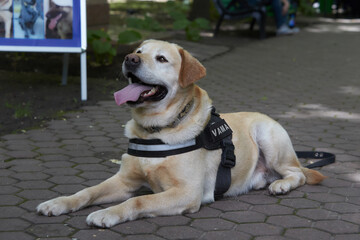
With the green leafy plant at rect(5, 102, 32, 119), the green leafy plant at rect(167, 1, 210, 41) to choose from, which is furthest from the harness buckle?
the green leafy plant at rect(167, 1, 210, 41)

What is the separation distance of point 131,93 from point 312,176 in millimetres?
1824

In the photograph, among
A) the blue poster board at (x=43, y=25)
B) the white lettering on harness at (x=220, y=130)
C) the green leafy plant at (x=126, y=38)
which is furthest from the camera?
the green leafy plant at (x=126, y=38)

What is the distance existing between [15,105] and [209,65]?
458cm

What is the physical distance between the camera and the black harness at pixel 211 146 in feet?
14.1

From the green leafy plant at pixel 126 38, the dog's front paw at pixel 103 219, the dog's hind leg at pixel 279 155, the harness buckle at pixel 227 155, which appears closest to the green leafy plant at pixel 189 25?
the green leafy plant at pixel 126 38

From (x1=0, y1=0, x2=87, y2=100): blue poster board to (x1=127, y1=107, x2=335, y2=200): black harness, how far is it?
12.5 feet

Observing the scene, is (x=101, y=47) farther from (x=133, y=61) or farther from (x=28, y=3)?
(x=133, y=61)

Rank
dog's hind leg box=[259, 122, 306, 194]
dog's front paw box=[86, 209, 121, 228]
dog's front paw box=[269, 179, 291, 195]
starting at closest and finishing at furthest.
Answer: dog's front paw box=[86, 209, 121, 228]
dog's front paw box=[269, 179, 291, 195]
dog's hind leg box=[259, 122, 306, 194]

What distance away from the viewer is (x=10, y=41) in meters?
7.88

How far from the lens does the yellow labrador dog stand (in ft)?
13.6

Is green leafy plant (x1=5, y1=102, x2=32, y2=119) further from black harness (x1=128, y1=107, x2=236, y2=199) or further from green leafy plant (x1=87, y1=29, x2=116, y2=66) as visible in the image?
black harness (x1=128, y1=107, x2=236, y2=199)

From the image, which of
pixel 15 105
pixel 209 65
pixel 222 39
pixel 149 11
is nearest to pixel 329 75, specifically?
pixel 209 65

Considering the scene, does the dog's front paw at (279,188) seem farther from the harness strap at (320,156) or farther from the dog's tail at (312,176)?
the harness strap at (320,156)

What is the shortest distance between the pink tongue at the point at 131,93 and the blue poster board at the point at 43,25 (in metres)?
3.80
